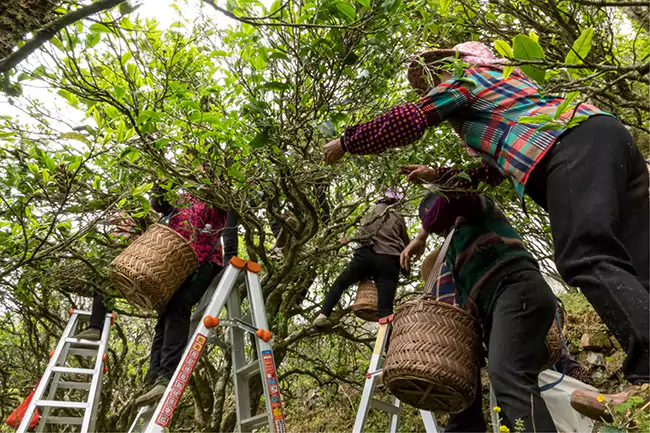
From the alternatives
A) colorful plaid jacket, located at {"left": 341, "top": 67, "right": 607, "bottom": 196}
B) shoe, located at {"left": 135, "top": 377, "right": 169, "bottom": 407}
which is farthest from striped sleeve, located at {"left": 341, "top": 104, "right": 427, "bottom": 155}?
shoe, located at {"left": 135, "top": 377, "right": 169, "bottom": 407}

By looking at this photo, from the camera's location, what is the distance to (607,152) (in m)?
1.50

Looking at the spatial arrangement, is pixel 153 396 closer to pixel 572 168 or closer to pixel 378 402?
pixel 378 402

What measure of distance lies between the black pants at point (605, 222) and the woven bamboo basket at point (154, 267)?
2.11m

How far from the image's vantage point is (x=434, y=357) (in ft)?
6.09

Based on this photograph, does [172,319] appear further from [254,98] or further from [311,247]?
[254,98]

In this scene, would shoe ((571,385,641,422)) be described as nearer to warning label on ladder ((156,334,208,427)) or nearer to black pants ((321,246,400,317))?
warning label on ladder ((156,334,208,427))

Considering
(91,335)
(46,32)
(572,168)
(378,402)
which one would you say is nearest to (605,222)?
(572,168)

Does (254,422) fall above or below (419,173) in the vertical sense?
below

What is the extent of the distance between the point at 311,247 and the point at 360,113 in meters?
1.63

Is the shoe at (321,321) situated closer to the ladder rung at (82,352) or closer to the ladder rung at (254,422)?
the ladder rung at (254,422)

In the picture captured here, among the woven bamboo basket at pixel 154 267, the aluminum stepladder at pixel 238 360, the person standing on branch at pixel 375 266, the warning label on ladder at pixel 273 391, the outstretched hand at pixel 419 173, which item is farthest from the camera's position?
the person standing on branch at pixel 375 266

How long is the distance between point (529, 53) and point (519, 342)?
125 cm

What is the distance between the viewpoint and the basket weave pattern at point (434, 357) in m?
1.84

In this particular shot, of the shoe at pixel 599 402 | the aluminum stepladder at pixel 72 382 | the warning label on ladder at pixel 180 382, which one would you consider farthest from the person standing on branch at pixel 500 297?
the aluminum stepladder at pixel 72 382
